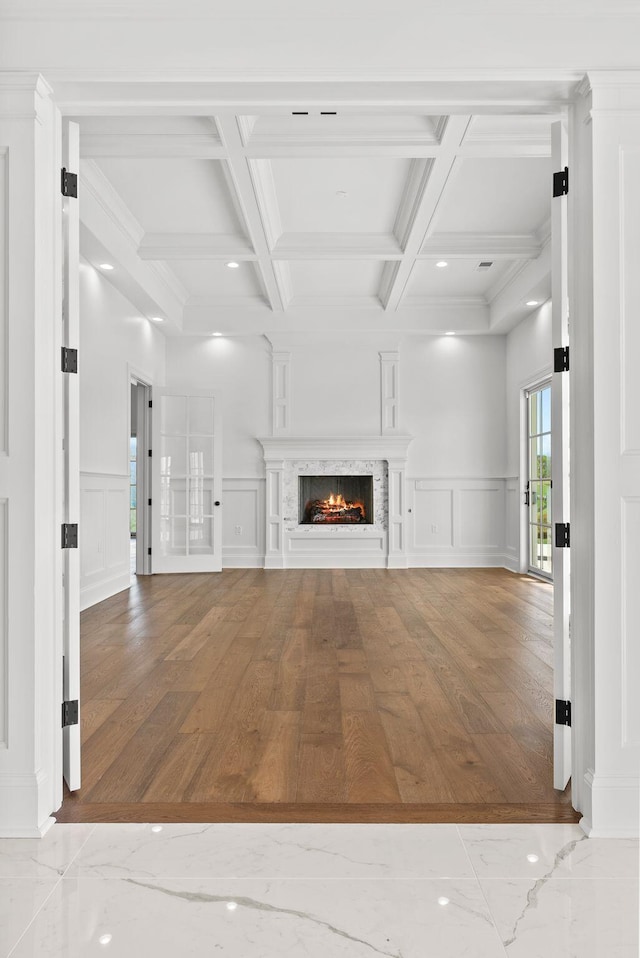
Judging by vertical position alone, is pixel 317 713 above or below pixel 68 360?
below

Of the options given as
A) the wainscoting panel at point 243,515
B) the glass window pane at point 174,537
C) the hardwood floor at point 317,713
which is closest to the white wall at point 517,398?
the hardwood floor at point 317,713

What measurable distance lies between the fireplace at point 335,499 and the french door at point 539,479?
190 centimetres

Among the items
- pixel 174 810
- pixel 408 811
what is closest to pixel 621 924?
pixel 408 811

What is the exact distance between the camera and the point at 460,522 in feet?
26.4

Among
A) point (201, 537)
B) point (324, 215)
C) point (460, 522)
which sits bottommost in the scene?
point (201, 537)

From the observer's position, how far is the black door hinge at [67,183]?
216 centimetres

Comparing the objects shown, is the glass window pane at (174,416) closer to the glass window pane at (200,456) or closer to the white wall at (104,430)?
the glass window pane at (200,456)

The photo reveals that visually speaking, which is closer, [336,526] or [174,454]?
[174,454]

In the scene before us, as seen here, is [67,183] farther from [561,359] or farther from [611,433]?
[611,433]

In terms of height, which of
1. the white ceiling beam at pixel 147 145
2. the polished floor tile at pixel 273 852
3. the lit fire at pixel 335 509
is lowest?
the polished floor tile at pixel 273 852

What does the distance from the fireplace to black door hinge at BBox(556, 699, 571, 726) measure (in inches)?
235

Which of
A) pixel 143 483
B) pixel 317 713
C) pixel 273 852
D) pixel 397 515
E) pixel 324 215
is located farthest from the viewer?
pixel 397 515

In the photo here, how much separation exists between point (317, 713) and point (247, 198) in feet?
11.5

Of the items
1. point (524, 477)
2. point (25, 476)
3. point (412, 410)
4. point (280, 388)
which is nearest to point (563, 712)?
point (25, 476)
